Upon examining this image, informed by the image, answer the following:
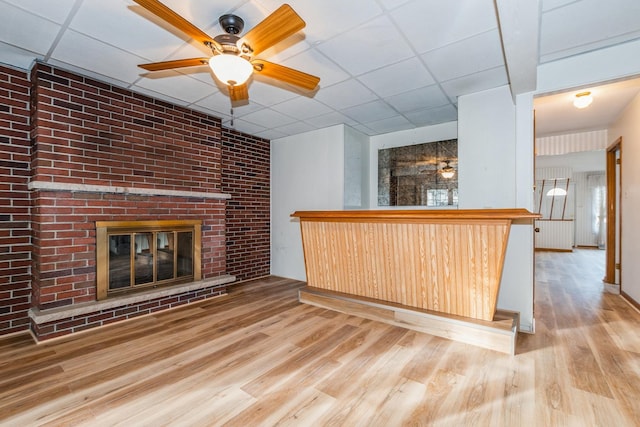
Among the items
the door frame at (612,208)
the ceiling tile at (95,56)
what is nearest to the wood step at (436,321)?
the door frame at (612,208)

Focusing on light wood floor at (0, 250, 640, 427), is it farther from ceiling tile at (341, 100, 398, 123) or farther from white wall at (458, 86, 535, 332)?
ceiling tile at (341, 100, 398, 123)

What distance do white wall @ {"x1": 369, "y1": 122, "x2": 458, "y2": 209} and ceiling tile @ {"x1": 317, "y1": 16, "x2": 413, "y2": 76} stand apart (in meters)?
2.02

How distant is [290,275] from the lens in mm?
5027

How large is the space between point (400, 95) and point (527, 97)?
122 centimetres

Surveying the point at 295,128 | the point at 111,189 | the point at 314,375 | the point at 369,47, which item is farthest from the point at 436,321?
the point at 111,189

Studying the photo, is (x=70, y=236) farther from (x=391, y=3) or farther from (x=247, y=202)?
(x=391, y=3)

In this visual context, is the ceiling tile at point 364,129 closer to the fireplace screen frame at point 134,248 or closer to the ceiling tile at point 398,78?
the ceiling tile at point 398,78

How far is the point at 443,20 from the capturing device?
2016mm

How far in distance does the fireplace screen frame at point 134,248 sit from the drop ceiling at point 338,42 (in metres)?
1.48

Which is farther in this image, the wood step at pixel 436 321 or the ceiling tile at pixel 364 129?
the ceiling tile at pixel 364 129

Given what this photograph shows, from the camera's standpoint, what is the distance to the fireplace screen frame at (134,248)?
292cm

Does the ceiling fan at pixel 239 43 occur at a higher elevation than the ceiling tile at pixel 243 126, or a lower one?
lower

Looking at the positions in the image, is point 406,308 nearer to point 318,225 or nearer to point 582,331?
point 318,225

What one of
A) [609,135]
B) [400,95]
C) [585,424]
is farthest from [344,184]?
[609,135]
